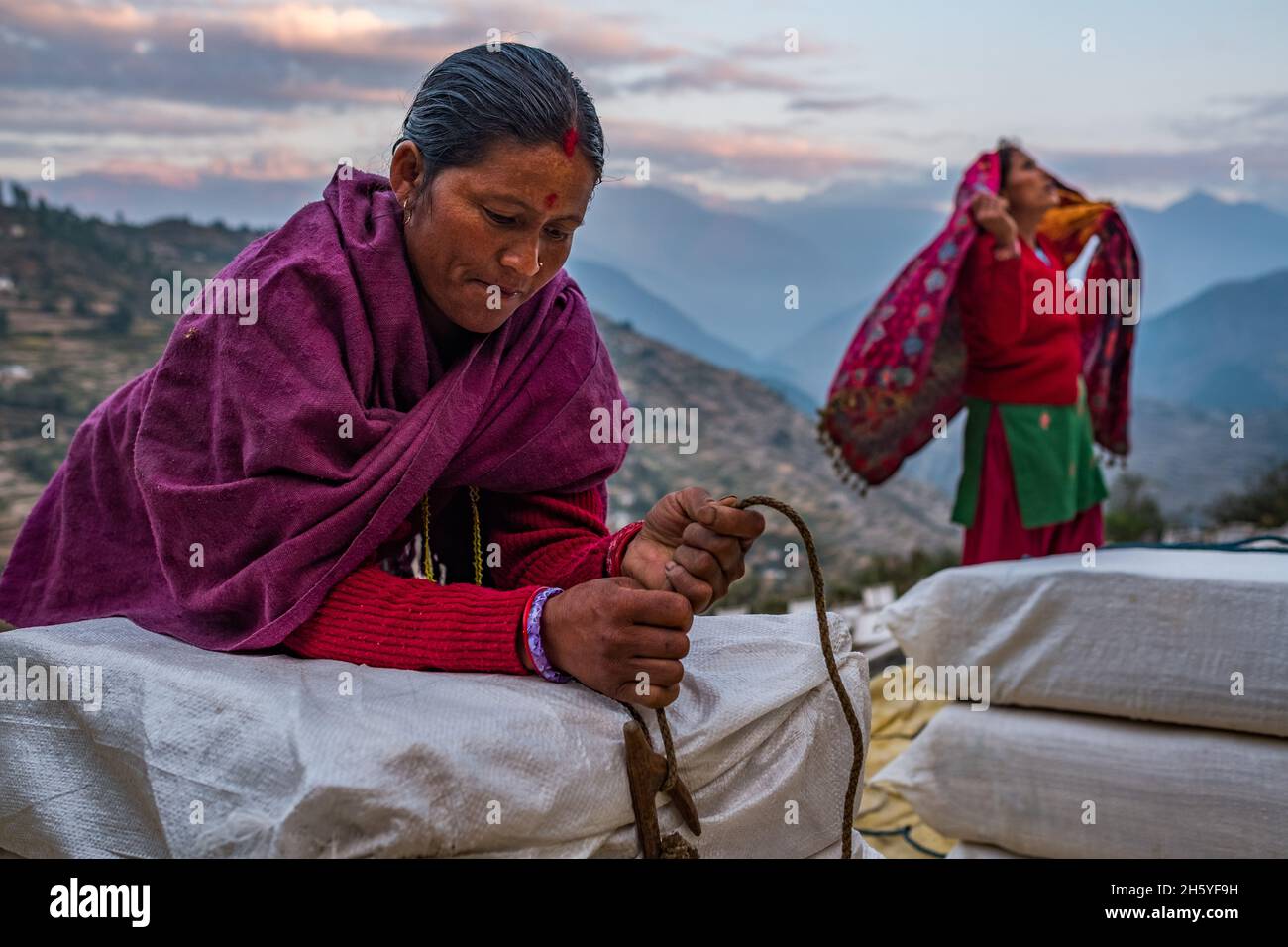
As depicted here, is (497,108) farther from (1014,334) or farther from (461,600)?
(1014,334)

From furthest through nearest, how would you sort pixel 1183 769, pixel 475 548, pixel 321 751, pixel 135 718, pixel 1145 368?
pixel 1145 368 → pixel 1183 769 → pixel 475 548 → pixel 135 718 → pixel 321 751

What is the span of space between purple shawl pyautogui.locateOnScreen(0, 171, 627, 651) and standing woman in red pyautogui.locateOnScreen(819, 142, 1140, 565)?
5.54 feet

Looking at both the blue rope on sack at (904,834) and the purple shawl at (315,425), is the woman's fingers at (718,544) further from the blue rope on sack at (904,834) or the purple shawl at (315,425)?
the blue rope on sack at (904,834)

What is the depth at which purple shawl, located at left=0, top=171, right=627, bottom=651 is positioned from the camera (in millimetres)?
1593

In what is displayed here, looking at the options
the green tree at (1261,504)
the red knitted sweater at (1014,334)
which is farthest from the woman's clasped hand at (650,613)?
the green tree at (1261,504)

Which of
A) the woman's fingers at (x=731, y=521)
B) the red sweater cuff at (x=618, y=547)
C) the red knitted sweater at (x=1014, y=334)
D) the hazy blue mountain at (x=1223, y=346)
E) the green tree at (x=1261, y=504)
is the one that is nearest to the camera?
the woman's fingers at (x=731, y=521)

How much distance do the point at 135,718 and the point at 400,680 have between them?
37cm

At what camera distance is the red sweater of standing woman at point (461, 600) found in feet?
5.06

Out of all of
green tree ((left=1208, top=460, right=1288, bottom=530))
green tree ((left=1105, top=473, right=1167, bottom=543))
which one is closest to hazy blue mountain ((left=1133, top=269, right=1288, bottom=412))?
green tree ((left=1105, top=473, right=1167, bottom=543))

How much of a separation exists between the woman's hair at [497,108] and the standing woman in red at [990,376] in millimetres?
1867

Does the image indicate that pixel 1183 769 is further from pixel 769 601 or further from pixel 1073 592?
pixel 769 601

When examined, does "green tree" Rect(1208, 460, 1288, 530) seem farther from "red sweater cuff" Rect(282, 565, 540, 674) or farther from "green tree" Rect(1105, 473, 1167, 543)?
"red sweater cuff" Rect(282, 565, 540, 674)

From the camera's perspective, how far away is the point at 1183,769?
243 cm
